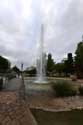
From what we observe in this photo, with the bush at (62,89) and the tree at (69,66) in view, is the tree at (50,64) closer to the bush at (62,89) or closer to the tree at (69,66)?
A: the tree at (69,66)

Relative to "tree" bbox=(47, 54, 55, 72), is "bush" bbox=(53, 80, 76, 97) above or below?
below

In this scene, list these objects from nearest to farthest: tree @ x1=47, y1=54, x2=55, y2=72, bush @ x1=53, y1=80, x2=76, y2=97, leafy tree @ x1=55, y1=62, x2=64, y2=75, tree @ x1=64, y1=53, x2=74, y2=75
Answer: bush @ x1=53, y1=80, x2=76, y2=97, tree @ x1=64, y1=53, x2=74, y2=75, leafy tree @ x1=55, y1=62, x2=64, y2=75, tree @ x1=47, y1=54, x2=55, y2=72

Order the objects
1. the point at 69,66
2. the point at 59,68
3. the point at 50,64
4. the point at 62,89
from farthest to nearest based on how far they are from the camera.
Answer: the point at 50,64, the point at 59,68, the point at 69,66, the point at 62,89

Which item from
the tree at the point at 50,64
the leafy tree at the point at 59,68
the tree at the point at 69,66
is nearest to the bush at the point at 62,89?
the tree at the point at 69,66

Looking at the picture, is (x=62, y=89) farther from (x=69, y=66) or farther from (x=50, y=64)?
(x=50, y=64)

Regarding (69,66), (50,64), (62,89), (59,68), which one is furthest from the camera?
(50,64)

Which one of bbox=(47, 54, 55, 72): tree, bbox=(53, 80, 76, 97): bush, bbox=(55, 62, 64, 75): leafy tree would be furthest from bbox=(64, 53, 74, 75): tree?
bbox=(53, 80, 76, 97): bush

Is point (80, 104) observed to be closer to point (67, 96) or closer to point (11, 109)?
point (67, 96)

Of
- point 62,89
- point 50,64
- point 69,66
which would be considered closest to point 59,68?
point 50,64

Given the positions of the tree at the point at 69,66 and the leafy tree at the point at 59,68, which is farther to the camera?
the leafy tree at the point at 59,68

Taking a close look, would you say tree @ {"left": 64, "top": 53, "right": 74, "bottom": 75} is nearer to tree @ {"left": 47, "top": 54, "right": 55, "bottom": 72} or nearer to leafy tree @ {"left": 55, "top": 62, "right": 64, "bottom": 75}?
leafy tree @ {"left": 55, "top": 62, "right": 64, "bottom": 75}

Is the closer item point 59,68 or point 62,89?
point 62,89

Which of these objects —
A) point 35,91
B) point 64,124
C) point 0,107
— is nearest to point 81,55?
point 35,91

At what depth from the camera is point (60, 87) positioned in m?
21.2
